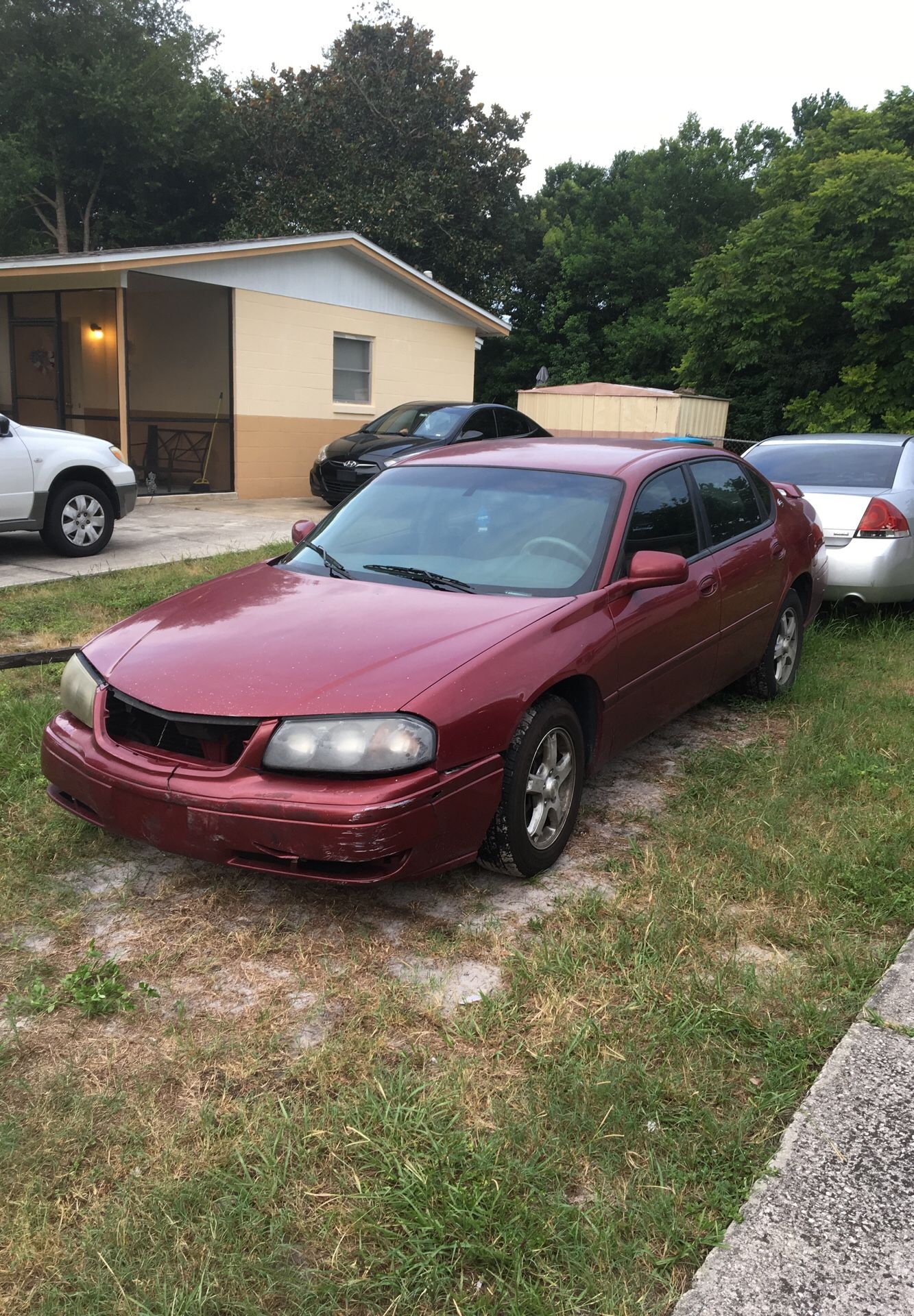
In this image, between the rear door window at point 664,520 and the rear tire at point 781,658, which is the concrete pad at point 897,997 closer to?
the rear door window at point 664,520

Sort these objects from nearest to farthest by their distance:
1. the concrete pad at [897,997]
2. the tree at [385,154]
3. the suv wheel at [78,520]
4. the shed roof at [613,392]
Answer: the concrete pad at [897,997]
the suv wheel at [78,520]
the shed roof at [613,392]
the tree at [385,154]

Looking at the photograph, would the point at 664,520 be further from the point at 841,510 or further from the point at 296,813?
the point at 841,510

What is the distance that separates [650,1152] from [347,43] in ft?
121

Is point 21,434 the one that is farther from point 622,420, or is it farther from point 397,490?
point 622,420

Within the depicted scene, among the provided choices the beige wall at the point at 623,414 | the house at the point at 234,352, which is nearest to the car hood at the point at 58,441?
the house at the point at 234,352

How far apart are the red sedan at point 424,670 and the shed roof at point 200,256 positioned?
9.80 meters

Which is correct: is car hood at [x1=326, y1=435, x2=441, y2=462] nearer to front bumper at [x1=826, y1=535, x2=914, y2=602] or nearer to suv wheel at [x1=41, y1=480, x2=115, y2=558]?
suv wheel at [x1=41, y1=480, x2=115, y2=558]

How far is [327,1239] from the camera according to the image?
2.09 metres

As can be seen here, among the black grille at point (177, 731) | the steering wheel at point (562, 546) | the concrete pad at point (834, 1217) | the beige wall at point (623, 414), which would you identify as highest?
the beige wall at point (623, 414)

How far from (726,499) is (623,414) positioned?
15424 mm

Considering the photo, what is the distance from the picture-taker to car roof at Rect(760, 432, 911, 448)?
8.16 meters

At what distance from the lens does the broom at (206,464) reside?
1619 centimetres

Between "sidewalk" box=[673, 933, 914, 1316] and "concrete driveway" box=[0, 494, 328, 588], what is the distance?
24.2 feet

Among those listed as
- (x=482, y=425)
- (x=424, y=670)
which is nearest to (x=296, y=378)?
(x=482, y=425)
